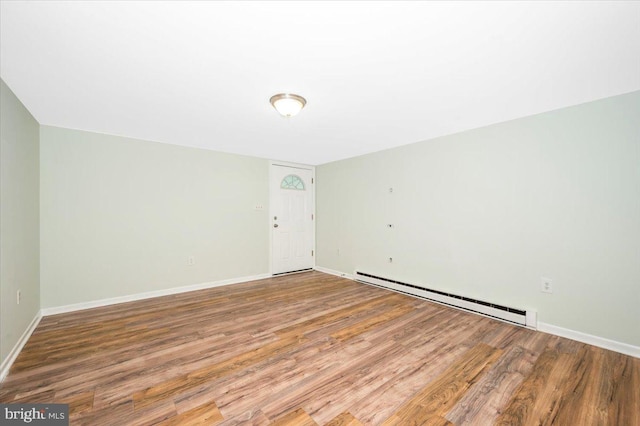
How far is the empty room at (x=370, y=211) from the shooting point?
1.53 meters

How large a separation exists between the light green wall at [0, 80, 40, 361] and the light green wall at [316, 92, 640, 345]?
13.9 ft

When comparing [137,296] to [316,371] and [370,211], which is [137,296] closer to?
[316,371]

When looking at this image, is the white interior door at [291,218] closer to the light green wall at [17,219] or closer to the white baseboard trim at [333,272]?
the white baseboard trim at [333,272]

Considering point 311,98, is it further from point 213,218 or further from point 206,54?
point 213,218

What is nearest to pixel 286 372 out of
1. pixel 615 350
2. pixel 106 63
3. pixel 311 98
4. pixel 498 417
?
pixel 498 417

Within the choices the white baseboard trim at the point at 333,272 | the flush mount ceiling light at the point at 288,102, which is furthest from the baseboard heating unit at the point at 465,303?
the flush mount ceiling light at the point at 288,102

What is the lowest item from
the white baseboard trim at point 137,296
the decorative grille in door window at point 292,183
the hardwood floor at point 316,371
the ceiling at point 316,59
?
the hardwood floor at point 316,371

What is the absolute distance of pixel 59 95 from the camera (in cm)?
232

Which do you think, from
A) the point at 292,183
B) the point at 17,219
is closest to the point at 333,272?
the point at 292,183

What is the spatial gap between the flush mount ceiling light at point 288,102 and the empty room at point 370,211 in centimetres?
2

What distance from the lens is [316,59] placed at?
1797mm

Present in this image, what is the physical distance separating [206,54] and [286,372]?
2353mm

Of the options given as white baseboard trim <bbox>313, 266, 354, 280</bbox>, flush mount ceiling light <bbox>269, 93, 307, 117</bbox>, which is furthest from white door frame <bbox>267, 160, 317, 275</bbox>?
flush mount ceiling light <bbox>269, 93, 307, 117</bbox>

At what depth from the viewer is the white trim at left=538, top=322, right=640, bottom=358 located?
219 centimetres
